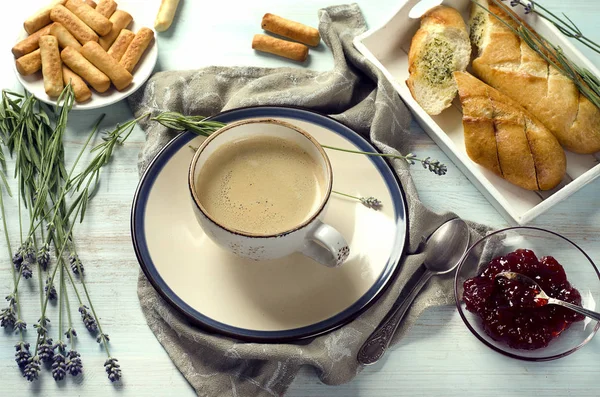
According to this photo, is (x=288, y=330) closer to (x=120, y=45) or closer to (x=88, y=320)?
(x=88, y=320)

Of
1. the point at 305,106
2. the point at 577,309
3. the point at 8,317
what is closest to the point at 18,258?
the point at 8,317

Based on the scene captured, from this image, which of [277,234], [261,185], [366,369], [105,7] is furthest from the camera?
[105,7]

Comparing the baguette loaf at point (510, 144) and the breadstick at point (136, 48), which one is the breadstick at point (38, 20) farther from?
the baguette loaf at point (510, 144)

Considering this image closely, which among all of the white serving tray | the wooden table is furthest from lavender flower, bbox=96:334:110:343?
the white serving tray

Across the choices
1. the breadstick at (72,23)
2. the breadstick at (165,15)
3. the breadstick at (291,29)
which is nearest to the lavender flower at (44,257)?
the breadstick at (72,23)

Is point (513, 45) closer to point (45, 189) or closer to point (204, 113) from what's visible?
point (204, 113)

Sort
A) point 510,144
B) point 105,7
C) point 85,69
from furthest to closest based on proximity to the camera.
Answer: point 105,7 → point 85,69 → point 510,144
